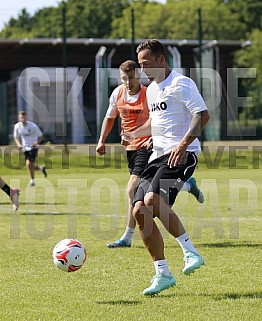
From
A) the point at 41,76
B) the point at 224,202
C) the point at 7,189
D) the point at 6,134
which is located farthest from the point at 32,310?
the point at 41,76

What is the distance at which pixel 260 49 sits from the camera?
52438 mm

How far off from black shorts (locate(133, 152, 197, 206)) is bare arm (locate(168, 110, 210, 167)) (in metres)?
0.13

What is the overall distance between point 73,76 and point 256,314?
30321 millimetres

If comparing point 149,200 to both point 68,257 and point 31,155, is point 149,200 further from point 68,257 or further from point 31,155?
point 31,155

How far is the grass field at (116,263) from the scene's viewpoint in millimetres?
6199

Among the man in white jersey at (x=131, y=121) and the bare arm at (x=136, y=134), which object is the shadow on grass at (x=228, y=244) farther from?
the bare arm at (x=136, y=134)

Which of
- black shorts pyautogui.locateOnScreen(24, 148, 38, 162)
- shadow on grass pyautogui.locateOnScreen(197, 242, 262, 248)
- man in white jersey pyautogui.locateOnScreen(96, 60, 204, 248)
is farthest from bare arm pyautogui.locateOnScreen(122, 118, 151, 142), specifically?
black shorts pyautogui.locateOnScreen(24, 148, 38, 162)

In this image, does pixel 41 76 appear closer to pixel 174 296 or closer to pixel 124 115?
pixel 124 115

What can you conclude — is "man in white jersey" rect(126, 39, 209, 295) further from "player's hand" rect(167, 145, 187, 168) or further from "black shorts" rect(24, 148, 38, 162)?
"black shorts" rect(24, 148, 38, 162)

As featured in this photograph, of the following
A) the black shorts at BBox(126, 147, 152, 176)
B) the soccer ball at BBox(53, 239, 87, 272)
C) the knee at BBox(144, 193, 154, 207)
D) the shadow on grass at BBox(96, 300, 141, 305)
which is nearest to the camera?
the shadow on grass at BBox(96, 300, 141, 305)

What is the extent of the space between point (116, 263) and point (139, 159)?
63.9 inches

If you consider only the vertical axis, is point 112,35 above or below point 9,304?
above

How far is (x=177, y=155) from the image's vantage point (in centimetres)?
673

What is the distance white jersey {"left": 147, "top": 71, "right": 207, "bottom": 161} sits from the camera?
6.91 m
